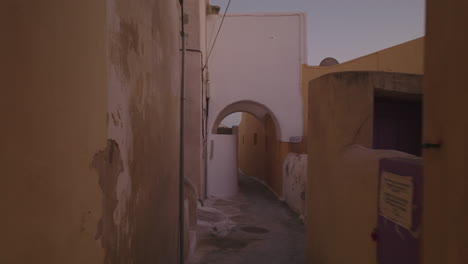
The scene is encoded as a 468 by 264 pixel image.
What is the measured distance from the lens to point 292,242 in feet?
25.7

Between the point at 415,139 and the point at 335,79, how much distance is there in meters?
2.42

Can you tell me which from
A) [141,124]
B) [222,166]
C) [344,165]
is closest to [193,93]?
[222,166]

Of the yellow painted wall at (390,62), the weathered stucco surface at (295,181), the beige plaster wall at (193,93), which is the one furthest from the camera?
the beige plaster wall at (193,93)

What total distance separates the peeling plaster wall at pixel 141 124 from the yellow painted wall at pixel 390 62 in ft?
25.2

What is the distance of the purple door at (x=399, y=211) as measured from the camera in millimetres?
2730

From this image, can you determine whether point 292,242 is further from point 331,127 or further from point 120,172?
point 120,172

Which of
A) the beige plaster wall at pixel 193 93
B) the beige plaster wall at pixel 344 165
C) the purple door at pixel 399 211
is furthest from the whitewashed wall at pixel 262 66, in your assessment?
the purple door at pixel 399 211

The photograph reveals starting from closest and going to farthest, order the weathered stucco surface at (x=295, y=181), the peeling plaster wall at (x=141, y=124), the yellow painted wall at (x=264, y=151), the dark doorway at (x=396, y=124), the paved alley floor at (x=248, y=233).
Result: the peeling plaster wall at (x=141, y=124)
the dark doorway at (x=396, y=124)
the paved alley floor at (x=248, y=233)
the weathered stucco surface at (x=295, y=181)
the yellow painted wall at (x=264, y=151)

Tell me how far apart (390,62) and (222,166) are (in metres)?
6.65

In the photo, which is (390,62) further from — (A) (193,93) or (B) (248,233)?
(B) (248,233)

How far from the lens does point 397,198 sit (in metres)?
3.05

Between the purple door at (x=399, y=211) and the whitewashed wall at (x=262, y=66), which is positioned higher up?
the whitewashed wall at (x=262, y=66)

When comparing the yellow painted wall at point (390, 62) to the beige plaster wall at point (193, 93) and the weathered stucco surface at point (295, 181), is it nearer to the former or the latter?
the weathered stucco surface at point (295, 181)

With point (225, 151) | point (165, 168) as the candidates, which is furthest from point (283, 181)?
point (165, 168)
